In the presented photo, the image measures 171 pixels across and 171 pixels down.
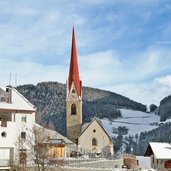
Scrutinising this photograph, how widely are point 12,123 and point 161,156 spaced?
1691cm

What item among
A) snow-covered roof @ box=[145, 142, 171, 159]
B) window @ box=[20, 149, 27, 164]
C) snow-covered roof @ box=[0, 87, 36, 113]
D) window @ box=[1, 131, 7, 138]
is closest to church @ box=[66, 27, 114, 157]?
snow-covered roof @ box=[145, 142, 171, 159]

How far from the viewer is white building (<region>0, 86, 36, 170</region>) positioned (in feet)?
172

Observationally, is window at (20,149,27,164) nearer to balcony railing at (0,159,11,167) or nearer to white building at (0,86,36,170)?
white building at (0,86,36,170)

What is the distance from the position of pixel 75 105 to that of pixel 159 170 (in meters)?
36.8

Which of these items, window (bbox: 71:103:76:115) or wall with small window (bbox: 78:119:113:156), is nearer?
wall with small window (bbox: 78:119:113:156)

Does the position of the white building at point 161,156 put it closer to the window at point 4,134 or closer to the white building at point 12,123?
the white building at point 12,123

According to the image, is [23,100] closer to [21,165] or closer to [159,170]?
[21,165]

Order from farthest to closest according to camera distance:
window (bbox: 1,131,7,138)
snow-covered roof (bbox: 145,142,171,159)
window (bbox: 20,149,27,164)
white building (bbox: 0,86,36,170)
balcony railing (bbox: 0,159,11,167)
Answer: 1. snow-covered roof (bbox: 145,142,171,159)
2. window (bbox: 1,131,7,138)
3. white building (bbox: 0,86,36,170)
4. balcony railing (bbox: 0,159,11,167)
5. window (bbox: 20,149,27,164)

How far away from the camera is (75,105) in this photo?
88875mm

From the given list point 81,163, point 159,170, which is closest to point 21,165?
point 81,163

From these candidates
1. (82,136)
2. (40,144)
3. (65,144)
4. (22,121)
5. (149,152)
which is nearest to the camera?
(40,144)

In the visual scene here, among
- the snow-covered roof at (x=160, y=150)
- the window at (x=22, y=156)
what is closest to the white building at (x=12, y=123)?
the window at (x=22, y=156)

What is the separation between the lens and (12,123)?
53406 mm

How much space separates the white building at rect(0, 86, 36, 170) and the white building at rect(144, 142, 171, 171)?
1439 centimetres
